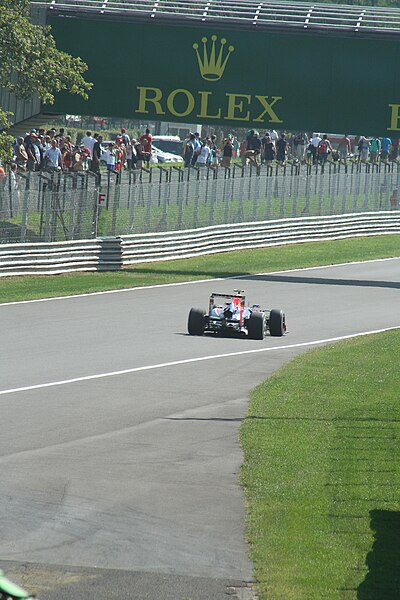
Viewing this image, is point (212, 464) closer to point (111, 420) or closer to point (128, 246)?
point (111, 420)

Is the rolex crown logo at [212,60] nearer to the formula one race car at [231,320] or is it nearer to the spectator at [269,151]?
the spectator at [269,151]

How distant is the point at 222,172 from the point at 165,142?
145 ft

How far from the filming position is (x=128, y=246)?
33.5 meters

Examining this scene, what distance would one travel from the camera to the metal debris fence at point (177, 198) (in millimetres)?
30062

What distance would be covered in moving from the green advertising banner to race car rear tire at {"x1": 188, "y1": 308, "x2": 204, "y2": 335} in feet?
44.3

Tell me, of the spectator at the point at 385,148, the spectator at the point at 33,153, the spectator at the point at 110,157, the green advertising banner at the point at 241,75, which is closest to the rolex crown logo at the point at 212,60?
the green advertising banner at the point at 241,75

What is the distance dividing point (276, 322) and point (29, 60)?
40.7ft

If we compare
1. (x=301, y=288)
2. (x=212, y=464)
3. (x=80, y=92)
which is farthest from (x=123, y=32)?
(x=212, y=464)

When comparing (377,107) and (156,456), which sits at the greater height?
(377,107)

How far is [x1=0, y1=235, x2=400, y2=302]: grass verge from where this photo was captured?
28.5m

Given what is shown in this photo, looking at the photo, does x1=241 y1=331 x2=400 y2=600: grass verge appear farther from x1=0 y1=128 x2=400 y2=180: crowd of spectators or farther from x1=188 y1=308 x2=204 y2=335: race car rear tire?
x1=0 y1=128 x2=400 y2=180: crowd of spectators

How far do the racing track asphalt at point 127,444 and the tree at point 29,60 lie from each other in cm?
730

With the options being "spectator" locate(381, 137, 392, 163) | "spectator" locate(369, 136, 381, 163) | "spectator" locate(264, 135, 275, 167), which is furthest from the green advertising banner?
"spectator" locate(369, 136, 381, 163)

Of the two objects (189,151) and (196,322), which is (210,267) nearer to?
(189,151)
